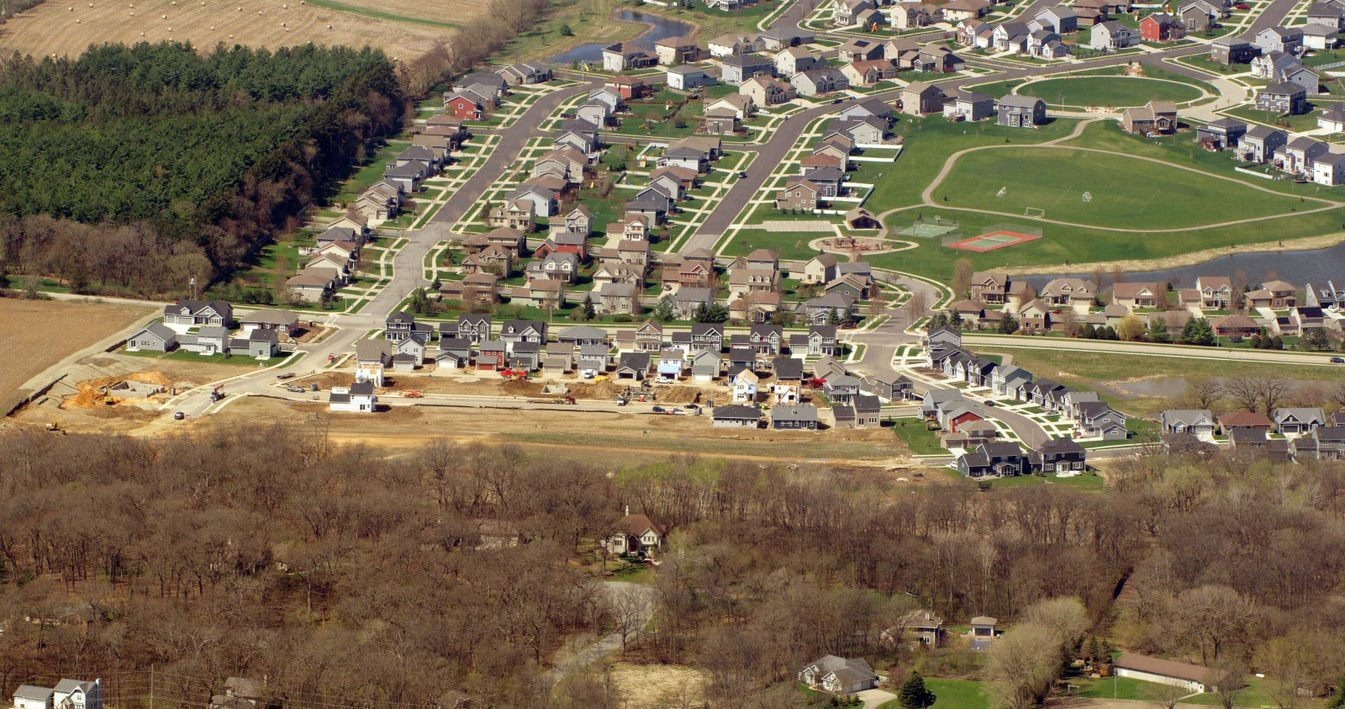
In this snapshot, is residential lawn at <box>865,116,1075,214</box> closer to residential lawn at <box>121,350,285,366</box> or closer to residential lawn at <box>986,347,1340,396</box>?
residential lawn at <box>986,347,1340,396</box>

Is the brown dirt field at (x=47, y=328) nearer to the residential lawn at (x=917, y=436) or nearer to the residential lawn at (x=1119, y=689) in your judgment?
the residential lawn at (x=917, y=436)

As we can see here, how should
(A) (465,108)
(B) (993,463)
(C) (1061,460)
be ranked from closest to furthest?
(B) (993,463), (C) (1061,460), (A) (465,108)

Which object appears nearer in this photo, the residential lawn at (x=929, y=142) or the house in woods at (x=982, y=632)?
the house in woods at (x=982, y=632)

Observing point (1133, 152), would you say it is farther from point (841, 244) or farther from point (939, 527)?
point (939, 527)

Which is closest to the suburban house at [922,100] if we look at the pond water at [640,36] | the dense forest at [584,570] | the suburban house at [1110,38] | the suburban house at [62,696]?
the suburban house at [1110,38]

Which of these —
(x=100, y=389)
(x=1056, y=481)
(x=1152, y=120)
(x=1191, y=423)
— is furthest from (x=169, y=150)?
(x=1191, y=423)

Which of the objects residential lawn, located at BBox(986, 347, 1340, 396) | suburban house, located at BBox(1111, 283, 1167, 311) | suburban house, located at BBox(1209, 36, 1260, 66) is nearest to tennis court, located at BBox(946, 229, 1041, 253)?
suburban house, located at BBox(1111, 283, 1167, 311)

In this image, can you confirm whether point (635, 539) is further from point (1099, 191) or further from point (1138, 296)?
point (1099, 191)
